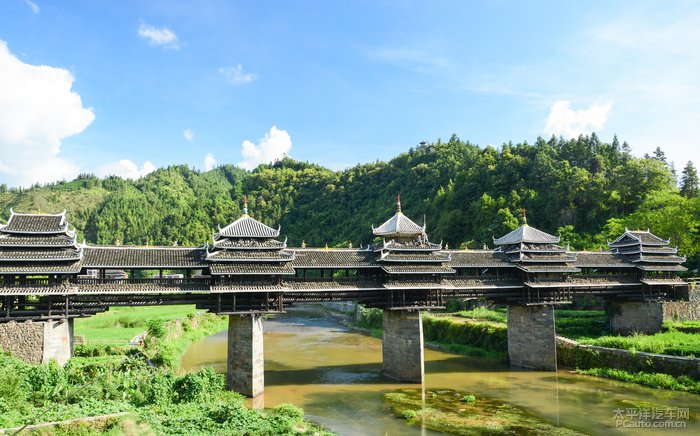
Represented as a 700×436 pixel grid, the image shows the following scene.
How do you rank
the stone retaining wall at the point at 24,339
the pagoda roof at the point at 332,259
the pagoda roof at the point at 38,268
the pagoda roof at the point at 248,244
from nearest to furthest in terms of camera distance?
1. the pagoda roof at the point at 38,268
2. the stone retaining wall at the point at 24,339
3. the pagoda roof at the point at 248,244
4. the pagoda roof at the point at 332,259

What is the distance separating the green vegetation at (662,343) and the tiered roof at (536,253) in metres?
4.98

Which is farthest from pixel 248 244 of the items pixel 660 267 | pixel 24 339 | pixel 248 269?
pixel 660 267

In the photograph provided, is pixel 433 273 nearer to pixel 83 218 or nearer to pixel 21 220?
pixel 21 220

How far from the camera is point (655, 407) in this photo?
2286 cm

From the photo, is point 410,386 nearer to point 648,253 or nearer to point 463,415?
point 463,415

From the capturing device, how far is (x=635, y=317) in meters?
34.8

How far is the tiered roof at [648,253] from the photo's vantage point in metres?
34.6

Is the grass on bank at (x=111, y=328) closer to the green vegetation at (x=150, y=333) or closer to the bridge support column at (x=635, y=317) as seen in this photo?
the green vegetation at (x=150, y=333)

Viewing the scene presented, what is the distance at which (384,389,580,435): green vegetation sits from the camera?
800 inches

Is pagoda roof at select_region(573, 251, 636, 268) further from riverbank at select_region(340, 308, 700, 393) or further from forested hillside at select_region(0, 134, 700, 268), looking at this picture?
forested hillside at select_region(0, 134, 700, 268)

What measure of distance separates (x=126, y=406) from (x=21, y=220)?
39.9ft

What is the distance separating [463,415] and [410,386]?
205 inches

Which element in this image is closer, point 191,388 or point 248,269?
point 191,388

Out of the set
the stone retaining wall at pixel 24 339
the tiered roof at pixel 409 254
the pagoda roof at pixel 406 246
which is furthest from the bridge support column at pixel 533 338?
the stone retaining wall at pixel 24 339
